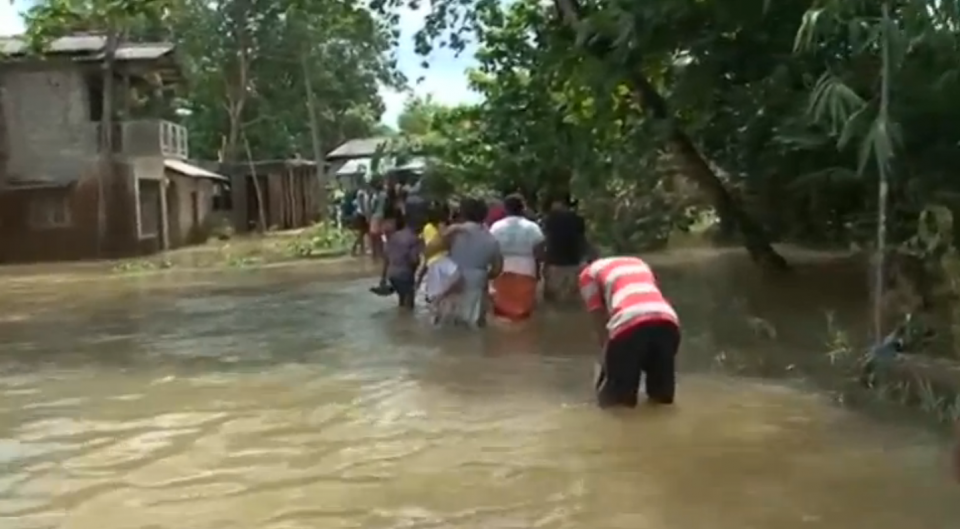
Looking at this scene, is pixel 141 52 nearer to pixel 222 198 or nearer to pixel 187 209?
pixel 187 209

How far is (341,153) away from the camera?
2029 inches

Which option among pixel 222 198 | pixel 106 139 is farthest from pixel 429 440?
pixel 222 198

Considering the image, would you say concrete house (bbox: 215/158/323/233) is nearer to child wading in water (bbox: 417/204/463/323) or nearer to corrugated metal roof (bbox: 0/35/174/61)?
corrugated metal roof (bbox: 0/35/174/61)

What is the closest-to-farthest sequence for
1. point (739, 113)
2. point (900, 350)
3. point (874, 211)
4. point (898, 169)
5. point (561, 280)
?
1. point (900, 350)
2. point (898, 169)
3. point (874, 211)
4. point (561, 280)
5. point (739, 113)

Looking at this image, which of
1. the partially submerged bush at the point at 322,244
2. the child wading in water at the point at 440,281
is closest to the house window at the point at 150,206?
the partially submerged bush at the point at 322,244

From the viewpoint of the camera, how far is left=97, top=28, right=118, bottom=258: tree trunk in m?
33.7

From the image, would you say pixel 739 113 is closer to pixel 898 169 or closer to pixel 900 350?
pixel 898 169

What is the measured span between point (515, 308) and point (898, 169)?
4.20 metres

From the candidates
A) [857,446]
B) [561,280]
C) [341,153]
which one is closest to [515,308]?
[561,280]

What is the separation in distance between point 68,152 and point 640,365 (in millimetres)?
28808

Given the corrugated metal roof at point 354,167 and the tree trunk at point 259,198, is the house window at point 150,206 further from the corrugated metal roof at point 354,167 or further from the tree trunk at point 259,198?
the tree trunk at point 259,198

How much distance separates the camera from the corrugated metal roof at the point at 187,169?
3734 cm

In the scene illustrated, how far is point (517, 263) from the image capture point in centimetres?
1344

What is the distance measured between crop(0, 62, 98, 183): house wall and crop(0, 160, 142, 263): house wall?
Result: 430mm
